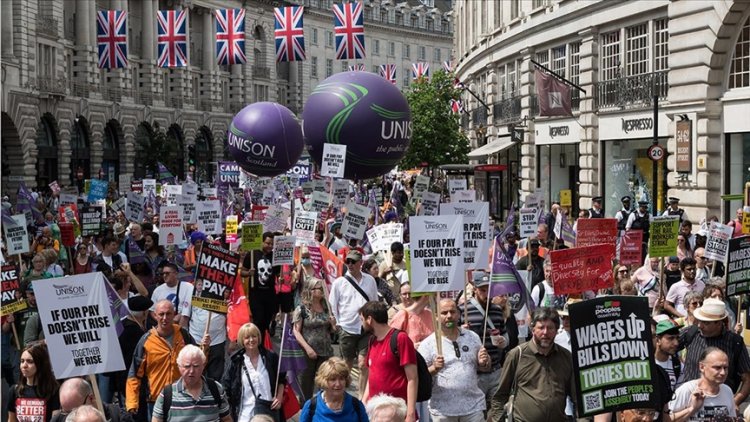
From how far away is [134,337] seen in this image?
35.8ft

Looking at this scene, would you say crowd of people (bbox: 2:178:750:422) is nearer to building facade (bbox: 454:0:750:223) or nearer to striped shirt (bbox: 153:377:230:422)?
striped shirt (bbox: 153:377:230:422)

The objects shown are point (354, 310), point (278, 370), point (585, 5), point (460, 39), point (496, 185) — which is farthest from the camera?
point (460, 39)

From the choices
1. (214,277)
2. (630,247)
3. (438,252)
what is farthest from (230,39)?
(438,252)

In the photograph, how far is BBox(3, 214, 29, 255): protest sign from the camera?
17719mm

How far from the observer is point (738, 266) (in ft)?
42.5

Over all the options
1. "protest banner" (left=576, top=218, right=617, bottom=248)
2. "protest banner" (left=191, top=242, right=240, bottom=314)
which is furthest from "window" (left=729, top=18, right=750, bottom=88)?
"protest banner" (left=191, top=242, right=240, bottom=314)

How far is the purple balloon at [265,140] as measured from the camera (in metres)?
30.8

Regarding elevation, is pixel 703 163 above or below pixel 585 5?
below

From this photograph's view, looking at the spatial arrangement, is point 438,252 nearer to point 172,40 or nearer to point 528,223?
point 528,223

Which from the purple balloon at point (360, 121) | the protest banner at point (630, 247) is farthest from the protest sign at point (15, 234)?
the protest banner at point (630, 247)

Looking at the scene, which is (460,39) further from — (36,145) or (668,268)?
(668,268)

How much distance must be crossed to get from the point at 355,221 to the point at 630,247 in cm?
541

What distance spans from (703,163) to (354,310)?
1766cm

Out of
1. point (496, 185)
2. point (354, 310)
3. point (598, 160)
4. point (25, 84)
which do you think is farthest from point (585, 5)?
point (25, 84)
